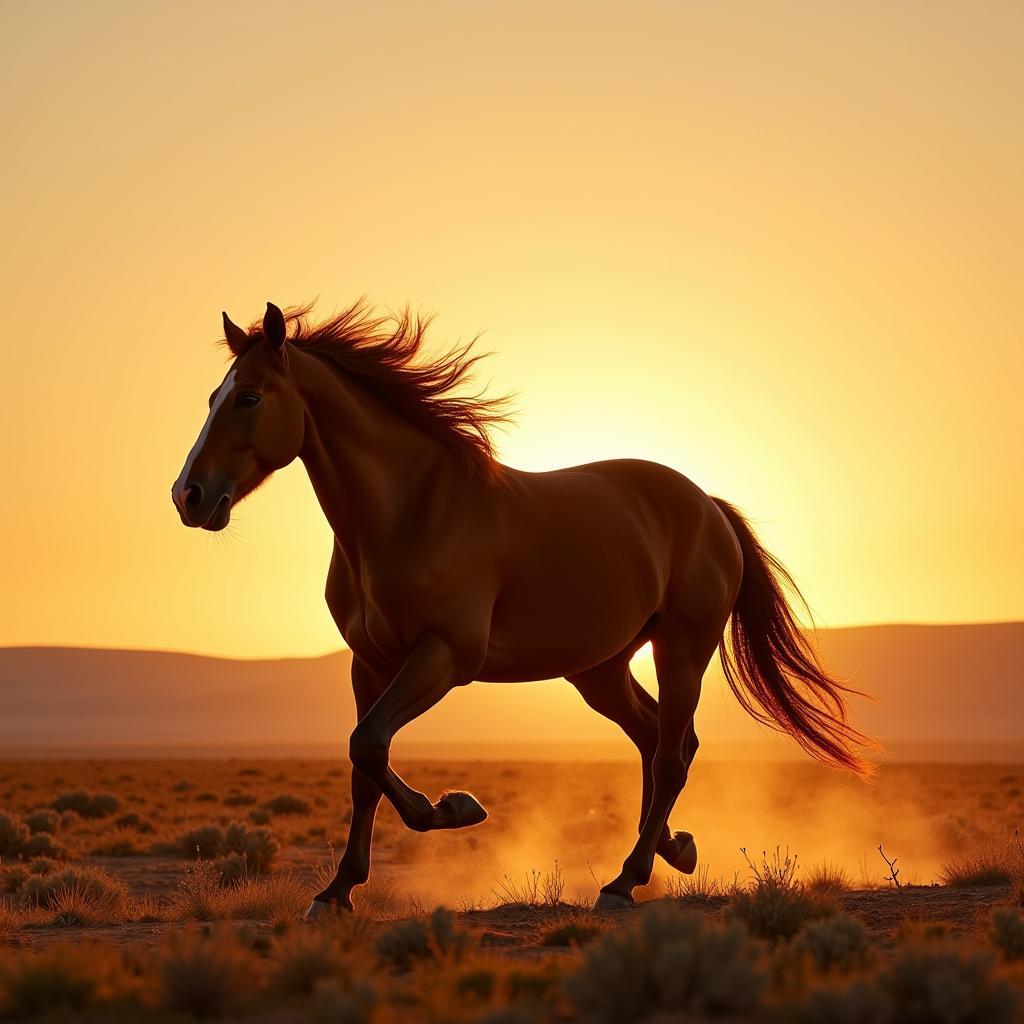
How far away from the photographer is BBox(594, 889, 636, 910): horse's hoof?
9.64 metres

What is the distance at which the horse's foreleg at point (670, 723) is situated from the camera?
10.4 m

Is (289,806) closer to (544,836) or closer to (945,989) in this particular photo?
(544,836)

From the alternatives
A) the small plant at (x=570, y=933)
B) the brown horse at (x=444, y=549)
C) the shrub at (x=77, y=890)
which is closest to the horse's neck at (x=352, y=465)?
the brown horse at (x=444, y=549)

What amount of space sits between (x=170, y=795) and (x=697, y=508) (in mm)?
31529

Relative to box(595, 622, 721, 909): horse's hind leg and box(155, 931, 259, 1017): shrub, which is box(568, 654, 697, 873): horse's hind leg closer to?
box(595, 622, 721, 909): horse's hind leg

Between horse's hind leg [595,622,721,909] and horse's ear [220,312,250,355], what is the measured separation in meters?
3.70

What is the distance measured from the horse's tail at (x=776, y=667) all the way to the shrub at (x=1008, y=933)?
4.46 metres

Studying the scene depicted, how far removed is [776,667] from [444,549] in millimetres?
4130

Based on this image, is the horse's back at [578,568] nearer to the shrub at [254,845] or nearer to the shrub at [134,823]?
the shrub at [254,845]

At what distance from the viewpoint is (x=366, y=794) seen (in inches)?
366

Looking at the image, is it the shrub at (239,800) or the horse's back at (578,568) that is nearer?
the horse's back at (578,568)

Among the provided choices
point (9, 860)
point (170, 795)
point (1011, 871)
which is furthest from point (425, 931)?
point (170, 795)

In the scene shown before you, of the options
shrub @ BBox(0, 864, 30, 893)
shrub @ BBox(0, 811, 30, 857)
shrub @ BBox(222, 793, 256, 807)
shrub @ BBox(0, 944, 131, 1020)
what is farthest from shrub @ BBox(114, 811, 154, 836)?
shrub @ BBox(0, 944, 131, 1020)

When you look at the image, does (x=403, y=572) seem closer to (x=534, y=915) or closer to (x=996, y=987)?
(x=534, y=915)
